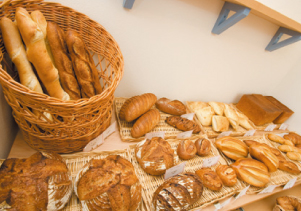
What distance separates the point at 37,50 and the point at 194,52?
3.62 ft

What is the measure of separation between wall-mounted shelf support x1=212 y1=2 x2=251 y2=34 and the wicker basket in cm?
77

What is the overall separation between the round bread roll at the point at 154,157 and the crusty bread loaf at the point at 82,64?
42 cm

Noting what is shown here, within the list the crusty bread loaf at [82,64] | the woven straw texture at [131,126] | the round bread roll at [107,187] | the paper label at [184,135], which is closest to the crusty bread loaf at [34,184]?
the round bread roll at [107,187]

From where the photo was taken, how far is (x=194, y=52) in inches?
54.9

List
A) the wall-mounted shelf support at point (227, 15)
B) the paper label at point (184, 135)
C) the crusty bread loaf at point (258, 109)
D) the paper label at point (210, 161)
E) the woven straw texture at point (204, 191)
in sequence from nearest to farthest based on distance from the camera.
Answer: the woven straw texture at point (204, 191)
the wall-mounted shelf support at point (227, 15)
the paper label at point (210, 161)
the paper label at point (184, 135)
the crusty bread loaf at point (258, 109)

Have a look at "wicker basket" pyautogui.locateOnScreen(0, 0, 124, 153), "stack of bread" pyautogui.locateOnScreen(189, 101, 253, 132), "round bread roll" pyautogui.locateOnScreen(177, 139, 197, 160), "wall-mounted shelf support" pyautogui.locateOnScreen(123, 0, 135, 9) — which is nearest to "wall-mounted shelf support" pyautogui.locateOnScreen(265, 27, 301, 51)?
"stack of bread" pyautogui.locateOnScreen(189, 101, 253, 132)

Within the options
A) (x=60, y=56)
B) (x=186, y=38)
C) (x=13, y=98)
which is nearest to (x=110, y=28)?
(x=60, y=56)

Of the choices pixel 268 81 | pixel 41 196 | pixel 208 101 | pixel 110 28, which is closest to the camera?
pixel 41 196

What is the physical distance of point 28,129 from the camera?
2.43ft

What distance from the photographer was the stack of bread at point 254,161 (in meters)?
1.14

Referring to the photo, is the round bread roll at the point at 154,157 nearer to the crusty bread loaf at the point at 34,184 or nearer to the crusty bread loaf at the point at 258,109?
the crusty bread loaf at the point at 34,184

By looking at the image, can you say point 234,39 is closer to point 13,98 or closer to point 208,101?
point 208,101

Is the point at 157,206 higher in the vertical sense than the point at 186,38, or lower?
lower

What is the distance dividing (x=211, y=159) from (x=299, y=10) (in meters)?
1.59
